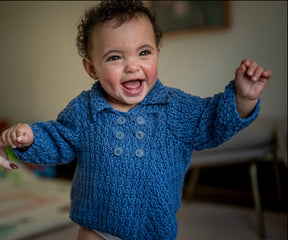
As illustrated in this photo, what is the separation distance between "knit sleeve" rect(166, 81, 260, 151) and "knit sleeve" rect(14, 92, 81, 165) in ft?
0.71

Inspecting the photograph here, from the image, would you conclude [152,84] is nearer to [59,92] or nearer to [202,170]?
[59,92]

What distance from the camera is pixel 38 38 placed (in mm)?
1055

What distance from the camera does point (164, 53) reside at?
956 millimetres

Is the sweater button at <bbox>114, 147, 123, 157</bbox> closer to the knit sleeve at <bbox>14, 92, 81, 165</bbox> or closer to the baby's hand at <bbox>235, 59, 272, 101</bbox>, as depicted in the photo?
the knit sleeve at <bbox>14, 92, 81, 165</bbox>

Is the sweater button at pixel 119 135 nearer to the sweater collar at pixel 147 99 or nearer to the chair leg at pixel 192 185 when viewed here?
the sweater collar at pixel 147 99

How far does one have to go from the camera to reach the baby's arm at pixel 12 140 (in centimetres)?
60

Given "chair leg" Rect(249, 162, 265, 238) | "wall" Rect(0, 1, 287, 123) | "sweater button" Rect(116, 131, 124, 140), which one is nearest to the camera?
"sweater button" Rect(116, 131, 124, 140)

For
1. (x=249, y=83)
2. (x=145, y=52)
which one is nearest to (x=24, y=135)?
(x=145, y=52)

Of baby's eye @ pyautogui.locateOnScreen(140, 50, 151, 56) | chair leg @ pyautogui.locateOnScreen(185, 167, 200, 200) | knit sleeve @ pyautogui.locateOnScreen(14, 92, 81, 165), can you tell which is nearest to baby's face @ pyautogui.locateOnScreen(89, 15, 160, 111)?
baby's eye @ pyautogui.locateOnScreen(140, 50, 151, 56)

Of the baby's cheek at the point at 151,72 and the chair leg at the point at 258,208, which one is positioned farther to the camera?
the chair leg at the point at 258,208

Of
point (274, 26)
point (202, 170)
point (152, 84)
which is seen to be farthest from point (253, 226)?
point (152, 84)

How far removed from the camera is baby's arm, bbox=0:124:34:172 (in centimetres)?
60

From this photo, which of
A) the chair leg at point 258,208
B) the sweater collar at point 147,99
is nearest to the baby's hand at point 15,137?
the sweater collar at point 147,99

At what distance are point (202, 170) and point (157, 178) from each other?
3.56ft
